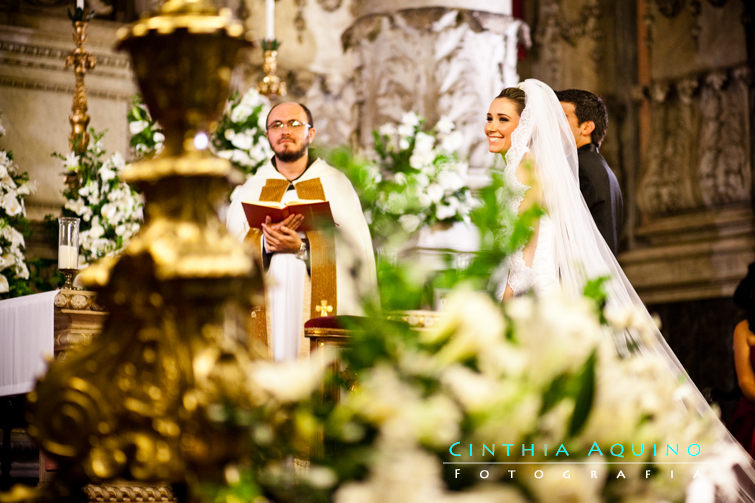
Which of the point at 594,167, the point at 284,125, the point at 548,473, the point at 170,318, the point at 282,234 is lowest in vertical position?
the point at 548,473

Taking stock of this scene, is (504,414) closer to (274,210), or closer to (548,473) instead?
(548,473)

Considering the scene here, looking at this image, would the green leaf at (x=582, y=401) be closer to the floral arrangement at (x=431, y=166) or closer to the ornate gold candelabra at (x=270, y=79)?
Answer: the ornate gold candelabra at (x=270, y=79)

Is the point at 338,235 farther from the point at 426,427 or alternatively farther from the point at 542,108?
the point at 542,108

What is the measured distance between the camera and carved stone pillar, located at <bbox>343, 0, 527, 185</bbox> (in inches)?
270

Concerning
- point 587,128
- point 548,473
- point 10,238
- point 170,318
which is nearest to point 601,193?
point 587,128

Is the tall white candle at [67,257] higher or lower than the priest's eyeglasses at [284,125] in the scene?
lower

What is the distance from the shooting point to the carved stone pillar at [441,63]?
685 centimetres

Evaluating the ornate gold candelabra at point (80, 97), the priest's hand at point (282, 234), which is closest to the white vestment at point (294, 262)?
the priest's hand at point (282, 234)

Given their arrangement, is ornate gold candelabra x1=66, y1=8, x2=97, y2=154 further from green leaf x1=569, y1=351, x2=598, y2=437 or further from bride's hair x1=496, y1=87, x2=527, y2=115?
green leaf x1=569, y1=351, x2=598, y2=437

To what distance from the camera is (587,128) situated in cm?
510

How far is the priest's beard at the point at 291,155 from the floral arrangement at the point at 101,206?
2.45ft

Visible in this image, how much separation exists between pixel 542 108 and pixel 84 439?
3.46 metres

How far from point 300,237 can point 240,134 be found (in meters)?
0.93

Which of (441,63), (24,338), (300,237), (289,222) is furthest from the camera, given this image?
(441,63)
